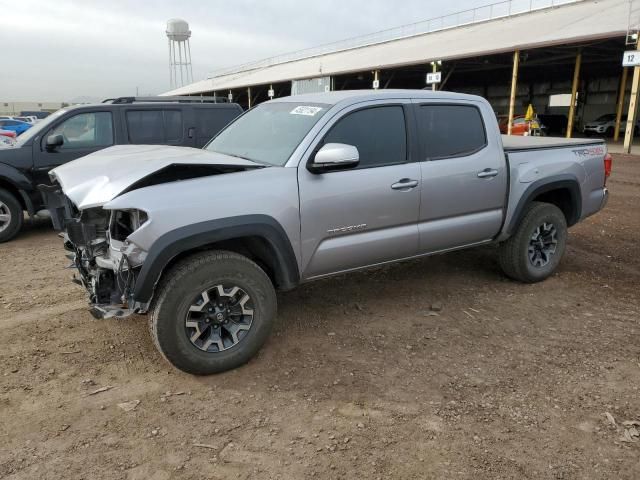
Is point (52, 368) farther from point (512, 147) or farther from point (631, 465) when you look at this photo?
point (512, 147)

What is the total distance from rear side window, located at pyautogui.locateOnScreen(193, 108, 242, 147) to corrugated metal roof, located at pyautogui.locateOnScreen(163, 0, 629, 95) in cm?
1532

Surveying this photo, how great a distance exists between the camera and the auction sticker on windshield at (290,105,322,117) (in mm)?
3875

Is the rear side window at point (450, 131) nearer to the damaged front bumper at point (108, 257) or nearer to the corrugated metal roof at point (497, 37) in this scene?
the damaged front bumper at point (108, 257)

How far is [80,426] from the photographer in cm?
285

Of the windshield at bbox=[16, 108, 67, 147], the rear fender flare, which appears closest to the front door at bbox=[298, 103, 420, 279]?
the rear fender flare

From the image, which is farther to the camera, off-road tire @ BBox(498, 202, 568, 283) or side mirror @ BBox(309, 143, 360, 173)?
off-road tire @ BBox(498, 202, 568, 283)

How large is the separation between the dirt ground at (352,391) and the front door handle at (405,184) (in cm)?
113

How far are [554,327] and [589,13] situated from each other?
78.8ft

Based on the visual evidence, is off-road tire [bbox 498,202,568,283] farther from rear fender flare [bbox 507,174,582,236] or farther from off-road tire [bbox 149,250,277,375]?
off-road tire [bbox 149,250,277,375]

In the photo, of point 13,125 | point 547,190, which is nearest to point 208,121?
point 547,190

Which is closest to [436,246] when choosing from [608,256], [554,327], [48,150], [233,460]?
[554,327]

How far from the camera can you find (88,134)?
7.35 meters

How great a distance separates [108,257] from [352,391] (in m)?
1.84

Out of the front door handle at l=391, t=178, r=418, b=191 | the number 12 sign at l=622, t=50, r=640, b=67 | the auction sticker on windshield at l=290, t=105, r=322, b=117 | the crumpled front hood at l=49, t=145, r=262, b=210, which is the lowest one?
the front door handle at l=391, t=178, r=418, b=191
